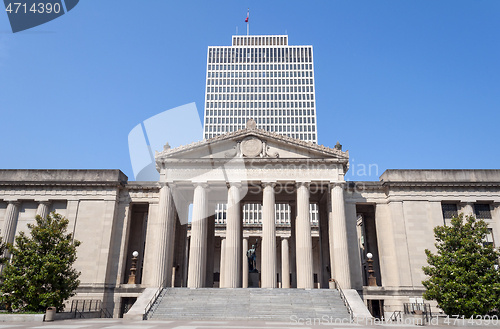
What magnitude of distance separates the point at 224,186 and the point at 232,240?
6.73 metres

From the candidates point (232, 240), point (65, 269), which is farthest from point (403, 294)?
point (65, 269)

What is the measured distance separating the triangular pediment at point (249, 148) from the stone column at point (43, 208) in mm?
14495

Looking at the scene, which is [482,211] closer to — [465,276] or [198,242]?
[465,276]

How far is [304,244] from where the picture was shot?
37156 mm

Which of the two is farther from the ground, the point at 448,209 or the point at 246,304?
the point at 448,209

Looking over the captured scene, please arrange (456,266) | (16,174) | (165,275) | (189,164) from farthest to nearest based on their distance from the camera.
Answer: (16,174) → (189,164) → (165,275) → (456,266)

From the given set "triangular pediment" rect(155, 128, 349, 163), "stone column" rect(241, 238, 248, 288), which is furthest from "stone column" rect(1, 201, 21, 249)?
"stone column" rect(241, 238, 248, 288)

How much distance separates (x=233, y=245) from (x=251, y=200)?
936 centimetres

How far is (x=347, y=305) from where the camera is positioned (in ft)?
99.4

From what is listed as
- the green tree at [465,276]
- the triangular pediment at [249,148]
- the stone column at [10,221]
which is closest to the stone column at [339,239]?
the triangular pediment at [249,148]

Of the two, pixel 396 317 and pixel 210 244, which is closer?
pixel 396 317

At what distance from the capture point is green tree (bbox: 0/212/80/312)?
27672 millimetres

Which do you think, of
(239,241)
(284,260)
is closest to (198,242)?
(239,241)

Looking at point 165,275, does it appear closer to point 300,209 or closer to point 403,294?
point 300,209
